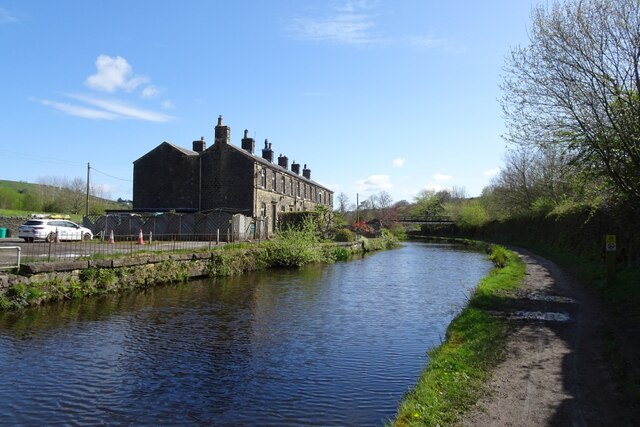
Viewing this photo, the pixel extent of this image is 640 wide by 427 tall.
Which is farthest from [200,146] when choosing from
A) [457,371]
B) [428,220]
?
[428,220]

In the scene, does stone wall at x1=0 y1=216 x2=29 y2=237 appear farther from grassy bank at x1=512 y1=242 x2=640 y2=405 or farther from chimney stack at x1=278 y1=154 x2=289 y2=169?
grassy bank at x1=512 y1=242 x2=640 y2=405

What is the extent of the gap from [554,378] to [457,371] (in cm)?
141

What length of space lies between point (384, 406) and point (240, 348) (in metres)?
4.31

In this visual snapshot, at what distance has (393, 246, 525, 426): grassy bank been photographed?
6098mm

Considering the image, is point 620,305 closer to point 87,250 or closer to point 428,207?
point 87,250

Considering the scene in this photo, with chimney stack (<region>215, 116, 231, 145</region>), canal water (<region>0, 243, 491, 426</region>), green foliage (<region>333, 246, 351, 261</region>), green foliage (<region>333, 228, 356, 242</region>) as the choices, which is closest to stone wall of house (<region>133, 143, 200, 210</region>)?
chimney stack (<region>215, 116, 231, 145</region>)

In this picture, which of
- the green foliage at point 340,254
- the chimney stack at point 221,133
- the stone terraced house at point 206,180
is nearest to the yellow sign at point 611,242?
the green foliage at point 340,254

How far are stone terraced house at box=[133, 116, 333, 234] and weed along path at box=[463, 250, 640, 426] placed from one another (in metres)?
28.9

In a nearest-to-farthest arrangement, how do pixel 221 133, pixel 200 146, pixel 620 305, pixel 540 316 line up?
pixel 540 316
pixel 620 305
pixel 221 133
pixel 200 146

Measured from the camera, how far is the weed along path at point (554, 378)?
5969mm

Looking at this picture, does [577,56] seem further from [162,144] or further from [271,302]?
[162,144]

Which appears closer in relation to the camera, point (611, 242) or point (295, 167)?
point (611, 242)

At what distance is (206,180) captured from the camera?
132ft

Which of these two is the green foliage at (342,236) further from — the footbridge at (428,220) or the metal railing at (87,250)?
the footbridge at (428,220)
